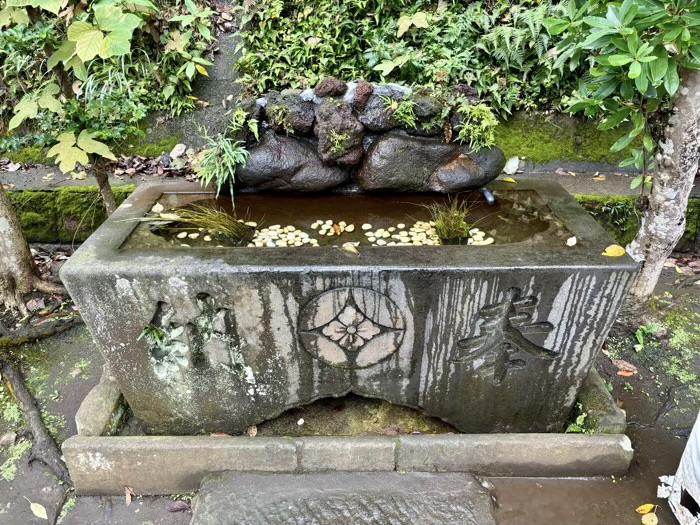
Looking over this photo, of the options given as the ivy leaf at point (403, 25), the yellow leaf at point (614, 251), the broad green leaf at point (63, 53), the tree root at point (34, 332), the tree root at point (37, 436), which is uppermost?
the ivy leaf at point (403, 25)

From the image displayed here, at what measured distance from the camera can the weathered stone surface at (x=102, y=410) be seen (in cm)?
267

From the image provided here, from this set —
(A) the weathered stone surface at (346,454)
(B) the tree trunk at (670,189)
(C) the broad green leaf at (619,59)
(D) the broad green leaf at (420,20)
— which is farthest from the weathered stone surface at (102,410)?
(D) the broad green leaf at (420,20)

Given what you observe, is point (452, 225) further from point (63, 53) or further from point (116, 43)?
point (63, 53)

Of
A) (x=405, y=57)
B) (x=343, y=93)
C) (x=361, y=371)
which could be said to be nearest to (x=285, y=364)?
(x=361, y=371)

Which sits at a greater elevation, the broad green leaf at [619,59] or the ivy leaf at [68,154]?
the broad green leaf at [619,59]

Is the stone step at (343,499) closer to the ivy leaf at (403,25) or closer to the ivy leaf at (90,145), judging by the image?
the ivy leaf at (90,145)

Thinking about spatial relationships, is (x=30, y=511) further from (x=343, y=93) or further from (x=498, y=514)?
(x=343, y=93)

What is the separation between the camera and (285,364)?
262cm

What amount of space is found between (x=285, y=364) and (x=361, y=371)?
0.42m

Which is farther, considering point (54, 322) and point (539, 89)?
point (539, 89)

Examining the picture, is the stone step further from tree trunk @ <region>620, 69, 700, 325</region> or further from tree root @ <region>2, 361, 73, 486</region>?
tree trunk @ <region>620, 69, 700, 325</region>

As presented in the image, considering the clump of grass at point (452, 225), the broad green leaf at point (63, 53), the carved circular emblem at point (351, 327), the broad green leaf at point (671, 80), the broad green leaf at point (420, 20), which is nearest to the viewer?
the carved circular emblem at point (351, 327)

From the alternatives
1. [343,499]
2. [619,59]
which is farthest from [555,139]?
[343,499]

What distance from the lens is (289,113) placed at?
10.7 feet
